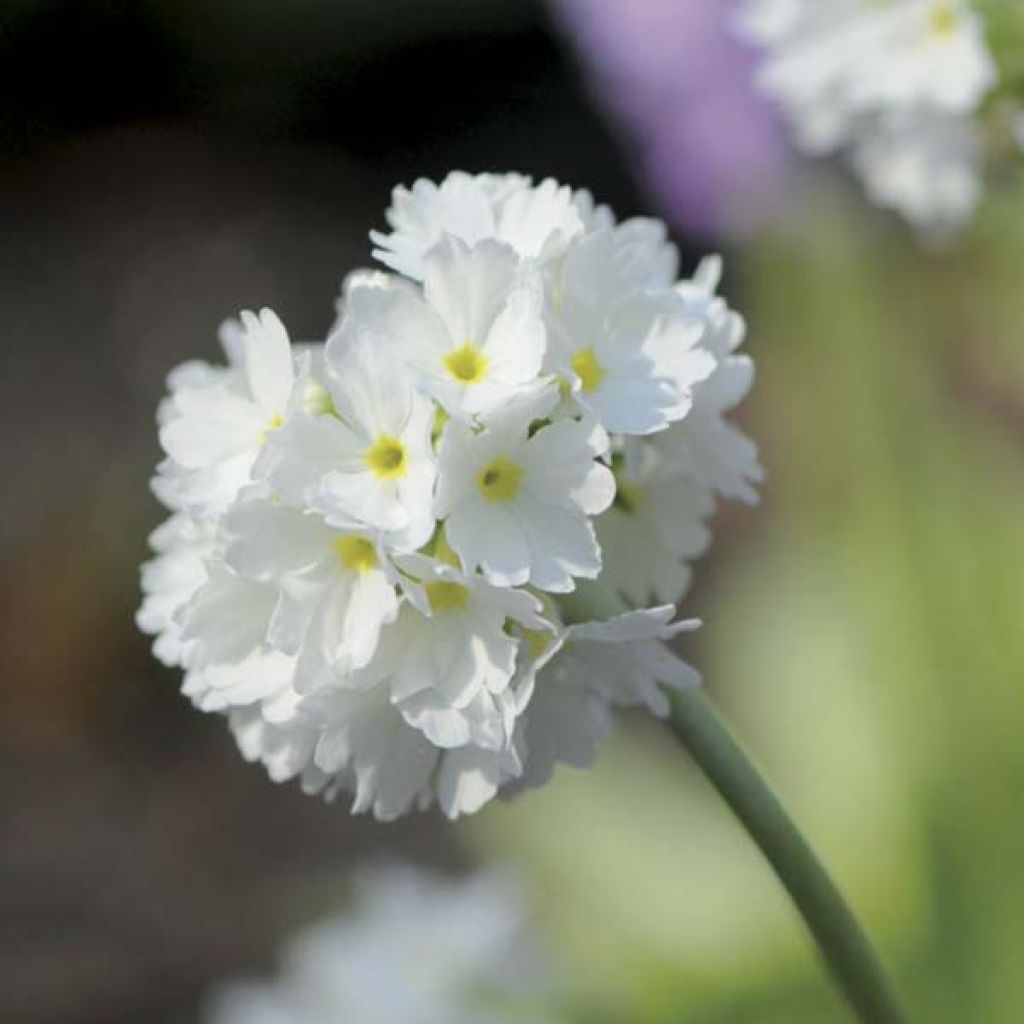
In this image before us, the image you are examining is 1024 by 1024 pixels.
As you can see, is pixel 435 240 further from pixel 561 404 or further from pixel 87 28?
pixel 87 28

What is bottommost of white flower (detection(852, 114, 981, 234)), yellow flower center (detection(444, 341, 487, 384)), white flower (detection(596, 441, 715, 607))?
white flower (detection(596, 441, 715, 607))

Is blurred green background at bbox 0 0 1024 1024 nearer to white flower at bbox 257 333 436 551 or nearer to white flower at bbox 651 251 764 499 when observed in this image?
white flower at bbox 651 251 764 499

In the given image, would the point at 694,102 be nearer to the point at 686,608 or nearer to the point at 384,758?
the point at 686,608

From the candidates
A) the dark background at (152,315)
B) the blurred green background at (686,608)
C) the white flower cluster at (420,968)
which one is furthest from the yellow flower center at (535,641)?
the dark background at (152,315)

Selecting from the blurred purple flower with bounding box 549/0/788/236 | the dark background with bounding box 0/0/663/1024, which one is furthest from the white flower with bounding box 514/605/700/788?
the blurred purple flower with bounding box 549/0/788/236

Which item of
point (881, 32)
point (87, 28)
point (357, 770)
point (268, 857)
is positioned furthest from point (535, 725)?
point (87, 28)

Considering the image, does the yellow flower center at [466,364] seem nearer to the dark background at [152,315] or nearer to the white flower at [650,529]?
the white flower at [650,529]
